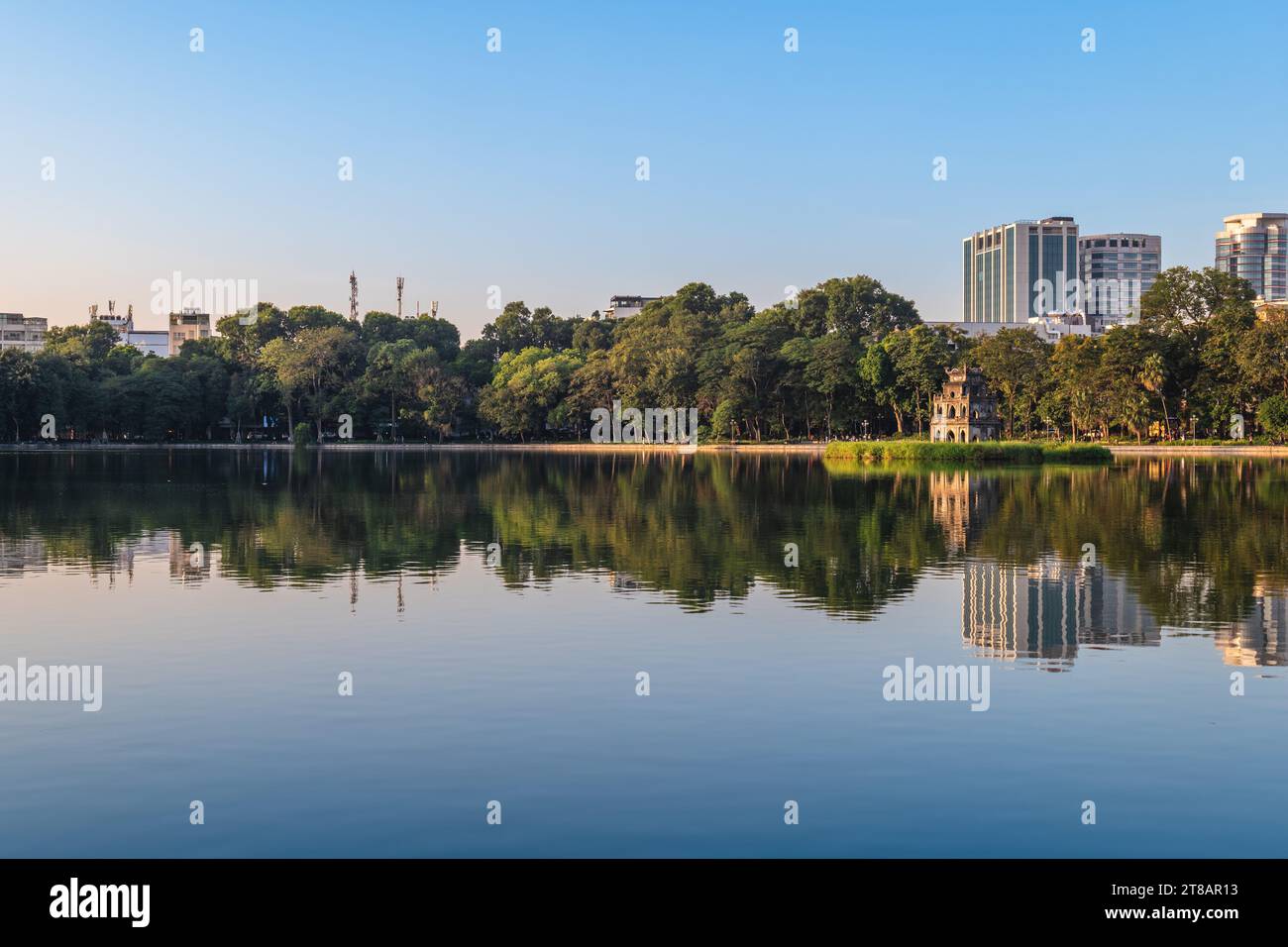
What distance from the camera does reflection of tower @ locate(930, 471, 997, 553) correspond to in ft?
119

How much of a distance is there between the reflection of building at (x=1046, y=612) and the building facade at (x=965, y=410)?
85.2 meters

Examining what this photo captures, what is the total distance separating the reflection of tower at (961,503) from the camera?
36.1m

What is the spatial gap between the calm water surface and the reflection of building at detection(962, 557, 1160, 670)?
0.38 ft

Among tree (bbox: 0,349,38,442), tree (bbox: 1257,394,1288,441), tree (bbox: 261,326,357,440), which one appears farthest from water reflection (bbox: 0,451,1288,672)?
tree (bbox: 261,326,357,440)

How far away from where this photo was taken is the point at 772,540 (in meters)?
33.9

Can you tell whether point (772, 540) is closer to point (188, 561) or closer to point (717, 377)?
point (188, 561)

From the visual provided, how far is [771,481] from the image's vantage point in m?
63.3

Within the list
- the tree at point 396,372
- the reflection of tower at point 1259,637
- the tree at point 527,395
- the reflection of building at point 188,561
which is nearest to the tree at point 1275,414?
the tree at point 527,395

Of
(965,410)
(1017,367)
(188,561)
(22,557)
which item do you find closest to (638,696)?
(188,561)

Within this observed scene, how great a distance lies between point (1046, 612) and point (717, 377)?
10195cm

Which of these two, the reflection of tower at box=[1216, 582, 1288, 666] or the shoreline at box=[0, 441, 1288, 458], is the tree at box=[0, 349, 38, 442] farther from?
the reflection of tower at box=[1216, 582, 1288, 666]

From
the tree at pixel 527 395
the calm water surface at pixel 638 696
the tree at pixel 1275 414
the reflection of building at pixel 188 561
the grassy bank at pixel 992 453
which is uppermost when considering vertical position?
the tree at pixel 527 395

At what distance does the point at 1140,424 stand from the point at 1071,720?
104537 mm

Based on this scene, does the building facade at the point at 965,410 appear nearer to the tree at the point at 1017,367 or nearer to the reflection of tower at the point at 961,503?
the tree at the point at 1017,367
